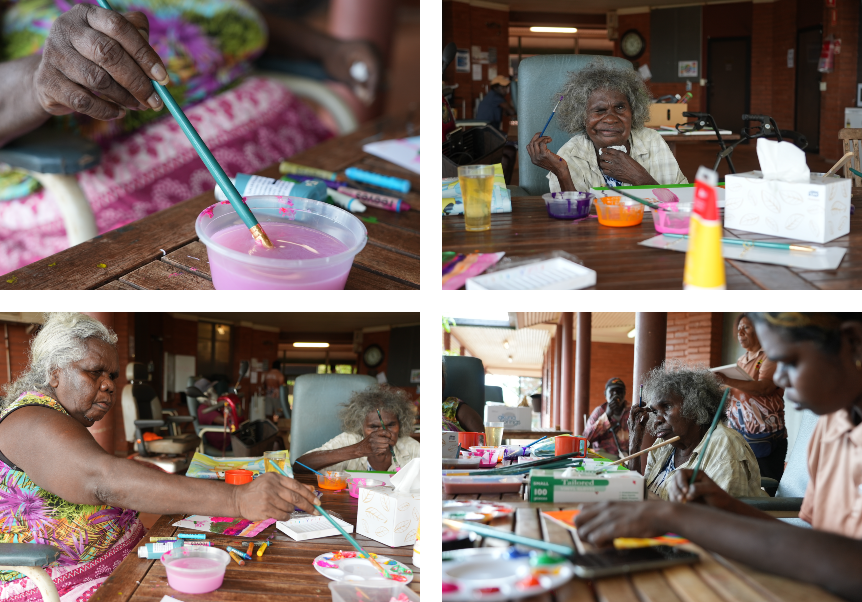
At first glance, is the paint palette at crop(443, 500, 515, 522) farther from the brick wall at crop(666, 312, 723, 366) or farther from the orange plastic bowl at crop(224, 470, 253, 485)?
the brick wall at crop(666, 312, 723, 366)

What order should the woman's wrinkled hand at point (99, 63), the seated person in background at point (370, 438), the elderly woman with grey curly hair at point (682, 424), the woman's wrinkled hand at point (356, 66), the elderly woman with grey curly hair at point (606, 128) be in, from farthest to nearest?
1. the seated person in background at point (370, 438)
2. the woman's wrinkled hand at point (356, 66)
3. the elderly woman with grey curly hair at point (606, 128)
4. the elderly woman with grey curly hair at point (682, 424)
5. the woman's wrinkled hand at point (99, 63)

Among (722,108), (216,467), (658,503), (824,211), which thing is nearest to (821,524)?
(658,503)

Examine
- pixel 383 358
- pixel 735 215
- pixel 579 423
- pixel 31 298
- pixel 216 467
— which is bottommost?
pixel 383 358

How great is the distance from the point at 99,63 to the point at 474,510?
3.01 ft

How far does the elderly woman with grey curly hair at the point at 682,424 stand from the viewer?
171 cm

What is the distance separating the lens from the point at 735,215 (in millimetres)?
1104

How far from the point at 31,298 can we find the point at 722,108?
35.1 ft

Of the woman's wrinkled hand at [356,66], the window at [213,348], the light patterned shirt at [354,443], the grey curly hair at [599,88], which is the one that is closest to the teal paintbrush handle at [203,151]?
the grey curly hair at [599,88]

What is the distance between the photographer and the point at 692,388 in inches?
71.4

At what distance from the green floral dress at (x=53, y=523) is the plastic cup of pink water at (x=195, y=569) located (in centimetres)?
28

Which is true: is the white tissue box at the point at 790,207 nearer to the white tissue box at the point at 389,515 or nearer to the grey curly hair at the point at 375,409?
the white tissue box at the point at 389,515

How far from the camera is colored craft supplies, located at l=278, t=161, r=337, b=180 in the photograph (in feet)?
5.01

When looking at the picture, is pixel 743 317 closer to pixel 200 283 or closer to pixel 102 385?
pixel 200 283

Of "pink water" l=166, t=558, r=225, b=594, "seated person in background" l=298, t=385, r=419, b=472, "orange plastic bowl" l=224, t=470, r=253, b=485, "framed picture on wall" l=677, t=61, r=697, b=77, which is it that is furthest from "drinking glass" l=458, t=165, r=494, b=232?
"framed picture on wall" l=677, t=61, r=697, b=77
